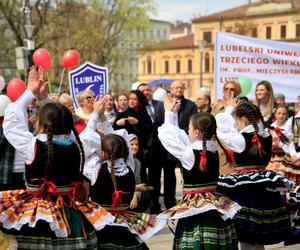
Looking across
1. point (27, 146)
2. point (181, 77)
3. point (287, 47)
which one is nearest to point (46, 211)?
point (27, 146)

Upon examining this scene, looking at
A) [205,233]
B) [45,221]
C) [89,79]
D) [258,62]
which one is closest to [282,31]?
[258,62]

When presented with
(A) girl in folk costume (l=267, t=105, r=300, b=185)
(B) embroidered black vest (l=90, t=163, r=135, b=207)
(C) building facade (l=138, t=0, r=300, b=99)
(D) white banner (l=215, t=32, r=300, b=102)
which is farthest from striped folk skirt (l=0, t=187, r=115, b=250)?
(C) building facade (l=138, t=0, r=300, b=99)

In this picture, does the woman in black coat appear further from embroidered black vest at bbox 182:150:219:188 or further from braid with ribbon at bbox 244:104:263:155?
embroidered black vest at bbox 182:150:219:188

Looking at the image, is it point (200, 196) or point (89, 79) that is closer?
point (200, 196)

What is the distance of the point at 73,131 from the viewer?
4.18m

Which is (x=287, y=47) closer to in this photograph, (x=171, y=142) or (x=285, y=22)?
(x=171, y=142)

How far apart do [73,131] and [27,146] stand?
1.25 feet

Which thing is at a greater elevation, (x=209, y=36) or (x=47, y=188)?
(x=209, y=36)

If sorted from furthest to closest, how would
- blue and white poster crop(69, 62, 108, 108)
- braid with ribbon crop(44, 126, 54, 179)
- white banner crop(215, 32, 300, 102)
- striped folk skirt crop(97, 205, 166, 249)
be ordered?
white banner crop(215, 32, 300, 102)
blue and white poster crop(69, 62, 108, 108)
striped folk skirt crop(97, 205, 166, 249)
braid with ribbon crop(44, 126, 54, 179)

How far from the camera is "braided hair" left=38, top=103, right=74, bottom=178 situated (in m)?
3.90

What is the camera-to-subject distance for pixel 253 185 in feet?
16.6

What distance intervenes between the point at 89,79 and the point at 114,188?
4651 mm

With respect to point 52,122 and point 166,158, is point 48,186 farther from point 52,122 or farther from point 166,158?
point 166,158

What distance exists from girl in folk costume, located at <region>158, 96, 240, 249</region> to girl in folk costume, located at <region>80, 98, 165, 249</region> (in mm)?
217
